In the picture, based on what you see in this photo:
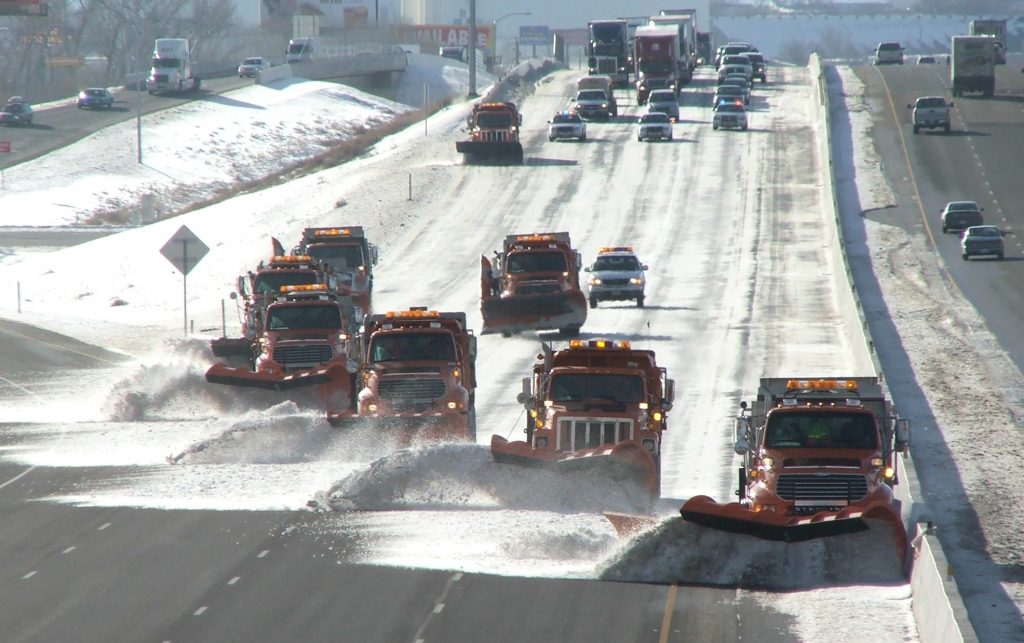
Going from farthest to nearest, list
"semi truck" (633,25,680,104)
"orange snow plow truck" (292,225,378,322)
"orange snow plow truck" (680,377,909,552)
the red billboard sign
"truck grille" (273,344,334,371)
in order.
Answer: the red billboard sign, "semi truck" (633,25,680,104), "orange snow plow truck" (292,225,378,322), "truck grille" (273,344,334,371), "orange snow plow truck" (680,377,909,552)

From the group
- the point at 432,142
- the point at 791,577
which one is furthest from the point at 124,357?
the point at 432,142

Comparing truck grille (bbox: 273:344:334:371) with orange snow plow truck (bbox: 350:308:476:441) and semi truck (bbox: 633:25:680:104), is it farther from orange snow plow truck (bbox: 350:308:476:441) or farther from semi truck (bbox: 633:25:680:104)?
semi truck (bbox: 633:25:680:104)

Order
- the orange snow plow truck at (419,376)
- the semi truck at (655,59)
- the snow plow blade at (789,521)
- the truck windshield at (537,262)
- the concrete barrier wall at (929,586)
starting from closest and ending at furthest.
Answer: the concrete barrier wall at (929,586) → the snow plow blade at (789,521) → the orange snow plow truck at (419,376) → the truck windshield at (537,262) → the semi truck at (655,59)

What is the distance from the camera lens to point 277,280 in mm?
31594

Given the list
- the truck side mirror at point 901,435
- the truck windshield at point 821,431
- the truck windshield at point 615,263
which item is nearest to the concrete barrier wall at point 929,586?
the truck side mirror at point 901,435

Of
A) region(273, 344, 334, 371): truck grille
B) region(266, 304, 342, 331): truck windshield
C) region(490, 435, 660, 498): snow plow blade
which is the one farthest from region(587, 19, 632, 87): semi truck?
region(490, 435, 660, 498): snow plow blade

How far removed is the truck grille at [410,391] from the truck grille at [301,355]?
4.03 m

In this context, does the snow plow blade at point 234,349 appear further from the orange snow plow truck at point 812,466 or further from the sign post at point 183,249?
the orange snow plow truck at point 812,466

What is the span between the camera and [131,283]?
50.9m

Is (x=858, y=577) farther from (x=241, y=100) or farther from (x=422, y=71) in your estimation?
(x=422, y=71)

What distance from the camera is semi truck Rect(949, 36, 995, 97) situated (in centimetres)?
8356

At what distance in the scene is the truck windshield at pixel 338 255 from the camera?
3592cm

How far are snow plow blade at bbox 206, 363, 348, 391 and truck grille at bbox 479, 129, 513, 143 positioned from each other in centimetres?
4468

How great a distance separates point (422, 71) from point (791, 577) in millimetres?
128834
